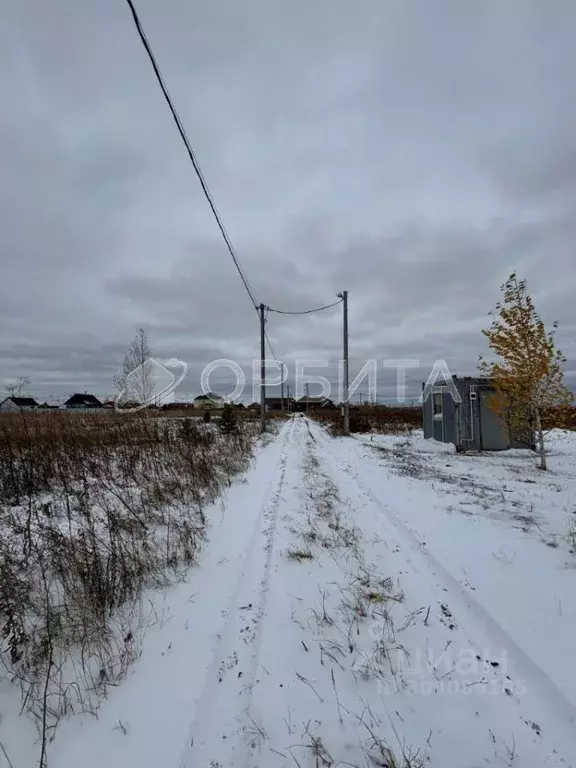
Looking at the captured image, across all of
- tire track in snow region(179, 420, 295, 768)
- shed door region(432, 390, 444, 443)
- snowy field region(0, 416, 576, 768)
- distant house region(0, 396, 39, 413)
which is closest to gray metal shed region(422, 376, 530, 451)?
shed door region(432, 390, 444, 443)

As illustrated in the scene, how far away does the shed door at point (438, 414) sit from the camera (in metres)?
13.6

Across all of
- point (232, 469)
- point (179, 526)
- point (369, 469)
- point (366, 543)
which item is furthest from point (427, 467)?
point (179, 526)

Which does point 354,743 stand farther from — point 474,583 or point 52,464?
point 52,464

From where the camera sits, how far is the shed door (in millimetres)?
13602

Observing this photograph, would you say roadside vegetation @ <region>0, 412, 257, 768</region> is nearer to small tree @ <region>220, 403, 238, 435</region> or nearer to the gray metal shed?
small tree @ <region>220, 403, 238, 435</region>

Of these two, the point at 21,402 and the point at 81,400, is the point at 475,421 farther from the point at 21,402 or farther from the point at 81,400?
the point at 81,400

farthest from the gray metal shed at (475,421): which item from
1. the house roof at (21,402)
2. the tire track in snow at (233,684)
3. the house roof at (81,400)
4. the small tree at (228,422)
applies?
the house roof at (81,400)

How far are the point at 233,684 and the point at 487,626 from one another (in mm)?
1893

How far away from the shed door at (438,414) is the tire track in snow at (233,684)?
11812 mm

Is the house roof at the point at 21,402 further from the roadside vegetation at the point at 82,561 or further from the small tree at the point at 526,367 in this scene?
the small tree at the point at 526,367

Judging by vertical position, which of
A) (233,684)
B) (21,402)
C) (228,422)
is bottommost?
(233,684)

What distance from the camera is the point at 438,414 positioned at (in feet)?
45.8

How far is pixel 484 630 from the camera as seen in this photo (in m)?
2.54

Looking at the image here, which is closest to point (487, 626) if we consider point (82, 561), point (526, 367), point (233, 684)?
point (233, 684)
